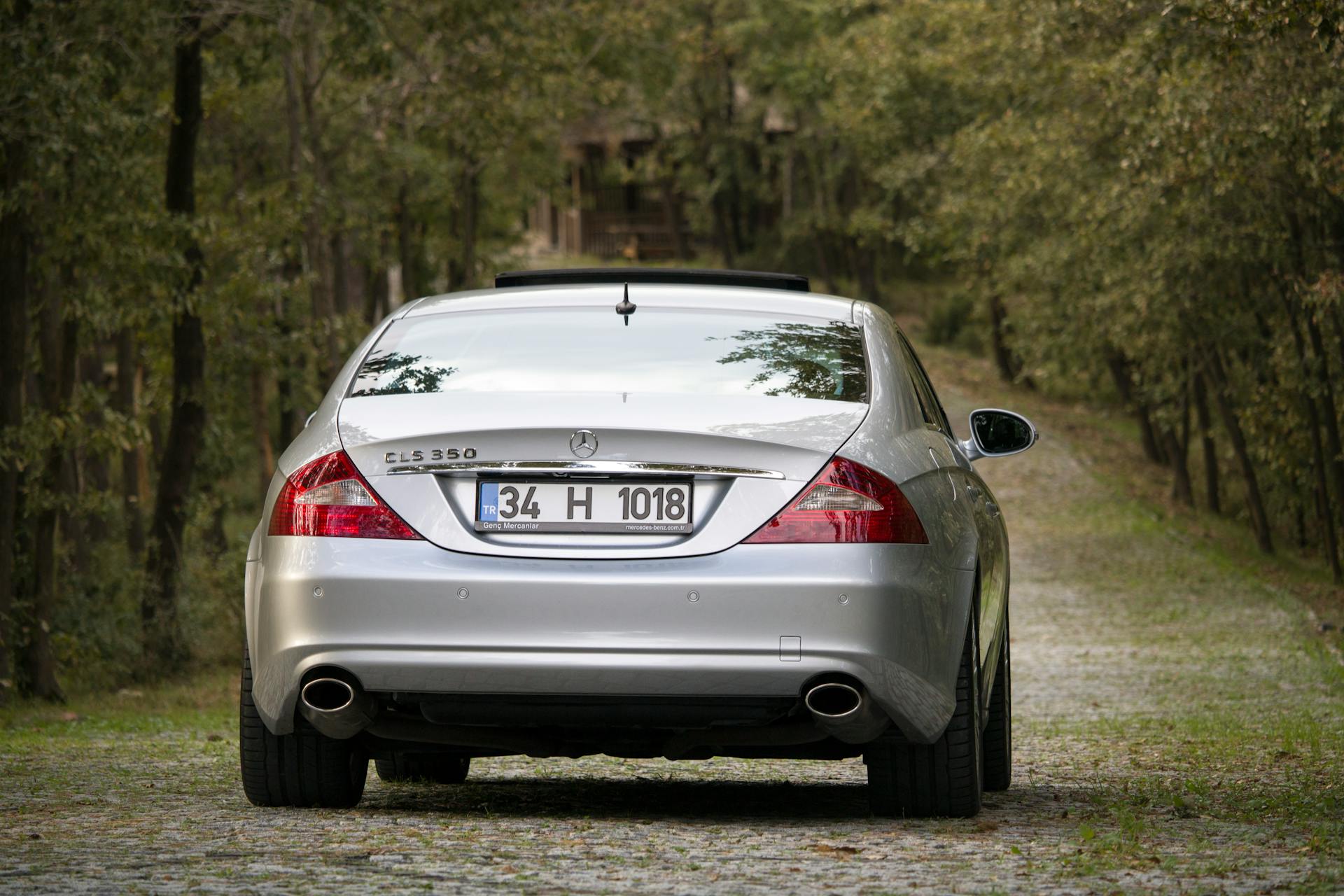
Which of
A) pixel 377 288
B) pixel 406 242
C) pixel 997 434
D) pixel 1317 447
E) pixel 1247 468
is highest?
pixel 997 434

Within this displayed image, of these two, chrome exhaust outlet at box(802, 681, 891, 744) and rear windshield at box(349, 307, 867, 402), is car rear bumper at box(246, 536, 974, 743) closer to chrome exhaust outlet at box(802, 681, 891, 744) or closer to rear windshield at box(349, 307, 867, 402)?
chrome exhaust outlet at box(802, 681, 891, 744)

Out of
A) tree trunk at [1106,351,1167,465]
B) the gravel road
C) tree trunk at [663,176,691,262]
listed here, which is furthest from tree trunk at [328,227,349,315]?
the gravel road

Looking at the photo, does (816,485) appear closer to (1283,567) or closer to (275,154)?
(1283,567)

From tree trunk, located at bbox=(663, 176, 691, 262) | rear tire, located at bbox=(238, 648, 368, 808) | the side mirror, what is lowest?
tree trunk, located at bbox=(663, 176, 691, 262)

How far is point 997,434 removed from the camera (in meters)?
7.38

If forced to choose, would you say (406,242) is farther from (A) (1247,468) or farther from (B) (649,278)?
(B) (649,278)

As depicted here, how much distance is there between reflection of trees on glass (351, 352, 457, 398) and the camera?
5.75 m

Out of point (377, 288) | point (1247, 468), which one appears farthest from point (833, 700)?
point (377, 288)

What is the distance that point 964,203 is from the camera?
111 feet

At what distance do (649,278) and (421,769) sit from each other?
2018 millimetres

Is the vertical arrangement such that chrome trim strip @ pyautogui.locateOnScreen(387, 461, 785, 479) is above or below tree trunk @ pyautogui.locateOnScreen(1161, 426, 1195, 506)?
above

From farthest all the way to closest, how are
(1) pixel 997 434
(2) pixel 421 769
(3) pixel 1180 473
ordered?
(3) pixel 1180 473 < (1) pixel 997 434 < (2) pixel 421 769

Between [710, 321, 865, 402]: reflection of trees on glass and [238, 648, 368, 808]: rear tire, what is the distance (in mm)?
1688

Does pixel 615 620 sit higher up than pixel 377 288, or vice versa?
pixel 615 620
